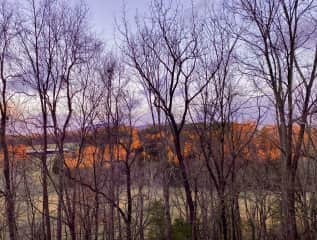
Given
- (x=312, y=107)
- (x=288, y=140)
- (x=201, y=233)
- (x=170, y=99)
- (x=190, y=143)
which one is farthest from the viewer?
(x=190, y=143)

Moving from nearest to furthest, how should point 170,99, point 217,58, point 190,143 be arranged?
point 170,99
point 217,58
point 190,143

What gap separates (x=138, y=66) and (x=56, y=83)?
241 centimetres

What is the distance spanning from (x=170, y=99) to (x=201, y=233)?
15.4 ft

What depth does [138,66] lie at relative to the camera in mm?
9047

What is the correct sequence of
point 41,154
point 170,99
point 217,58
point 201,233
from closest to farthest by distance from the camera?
point 170,99
point 217,58
point 41,154
point 201,233

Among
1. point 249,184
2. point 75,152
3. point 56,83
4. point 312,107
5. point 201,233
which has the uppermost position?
point 56,83

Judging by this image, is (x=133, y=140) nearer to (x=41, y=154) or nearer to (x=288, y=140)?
(x=41, y=154)

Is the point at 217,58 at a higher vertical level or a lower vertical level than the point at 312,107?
higher

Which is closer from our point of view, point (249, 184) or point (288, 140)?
point (288, 140)

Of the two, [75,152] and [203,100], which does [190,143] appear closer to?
[203,100]

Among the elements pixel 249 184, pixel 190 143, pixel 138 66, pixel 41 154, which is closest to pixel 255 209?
pixel 249 184

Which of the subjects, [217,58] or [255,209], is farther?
[255,209]

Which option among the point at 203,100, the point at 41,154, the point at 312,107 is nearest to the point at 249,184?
the point at 203,100

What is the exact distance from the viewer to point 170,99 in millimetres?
8359
